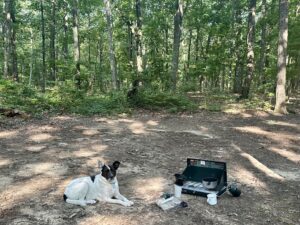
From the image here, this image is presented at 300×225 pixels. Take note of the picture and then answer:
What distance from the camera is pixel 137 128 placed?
13.4m

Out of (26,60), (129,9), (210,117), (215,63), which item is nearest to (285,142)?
(210,117)

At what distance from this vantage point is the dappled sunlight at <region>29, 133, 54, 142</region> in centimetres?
1108

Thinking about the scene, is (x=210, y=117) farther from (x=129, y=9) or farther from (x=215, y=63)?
(x=129, y=9)

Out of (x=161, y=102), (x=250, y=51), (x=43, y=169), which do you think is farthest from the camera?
(x=250, y=51)

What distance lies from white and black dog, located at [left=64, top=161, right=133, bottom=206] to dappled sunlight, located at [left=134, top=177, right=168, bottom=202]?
0.57m

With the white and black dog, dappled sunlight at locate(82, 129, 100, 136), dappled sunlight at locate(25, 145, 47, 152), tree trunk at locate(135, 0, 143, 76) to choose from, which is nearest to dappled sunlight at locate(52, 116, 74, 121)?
dappled sunlight at locate(82, 129, 100, 136)

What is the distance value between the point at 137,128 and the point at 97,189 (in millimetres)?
7398

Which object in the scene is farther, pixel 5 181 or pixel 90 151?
pixel 90 151

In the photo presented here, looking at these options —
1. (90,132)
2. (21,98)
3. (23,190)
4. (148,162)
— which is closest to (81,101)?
(21,98)

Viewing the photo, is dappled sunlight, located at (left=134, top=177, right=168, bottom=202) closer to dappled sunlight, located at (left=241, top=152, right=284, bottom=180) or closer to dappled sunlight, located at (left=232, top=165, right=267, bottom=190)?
dappled sunlight, located at (left=232, top=165, right=267, bottom=190)

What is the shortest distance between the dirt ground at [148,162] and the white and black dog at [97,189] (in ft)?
0.50

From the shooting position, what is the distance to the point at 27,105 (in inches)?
641

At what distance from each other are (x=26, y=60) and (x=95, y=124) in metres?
29.4

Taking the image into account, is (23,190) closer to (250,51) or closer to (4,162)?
(4,162)
